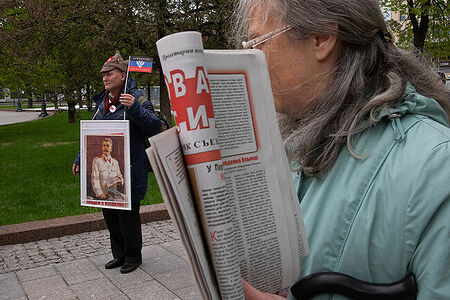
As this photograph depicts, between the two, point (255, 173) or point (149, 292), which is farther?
point (149, 292)

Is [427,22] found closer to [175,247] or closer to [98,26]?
[98,26]

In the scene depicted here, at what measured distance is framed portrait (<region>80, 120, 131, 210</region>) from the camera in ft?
15.3

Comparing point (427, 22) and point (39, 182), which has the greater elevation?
point (427, 22)

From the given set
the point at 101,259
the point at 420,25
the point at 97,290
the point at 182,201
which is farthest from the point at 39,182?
the point at 420,25

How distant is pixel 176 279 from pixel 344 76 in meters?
4.10

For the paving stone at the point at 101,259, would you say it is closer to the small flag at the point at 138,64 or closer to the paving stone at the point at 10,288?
the paving stone at the point at 10,288

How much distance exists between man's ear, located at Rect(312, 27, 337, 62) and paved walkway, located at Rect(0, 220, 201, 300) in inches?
128

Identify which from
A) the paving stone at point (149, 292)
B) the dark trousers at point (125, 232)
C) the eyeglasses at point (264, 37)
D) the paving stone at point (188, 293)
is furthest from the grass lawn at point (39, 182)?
the eyeglasses at point (264, 37)

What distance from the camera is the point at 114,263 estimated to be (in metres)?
5.26

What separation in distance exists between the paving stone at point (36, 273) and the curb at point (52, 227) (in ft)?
3.72

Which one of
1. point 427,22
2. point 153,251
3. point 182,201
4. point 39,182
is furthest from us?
point 427,22

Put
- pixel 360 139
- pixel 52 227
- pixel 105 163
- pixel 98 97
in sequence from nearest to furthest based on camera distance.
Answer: pixel 360 139 < pixel 105 163 < pixel 98 97 < pixel 52 227

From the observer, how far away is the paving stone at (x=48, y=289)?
4.53 meters

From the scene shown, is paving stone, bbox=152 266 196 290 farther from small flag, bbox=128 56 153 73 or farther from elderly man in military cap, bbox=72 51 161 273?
small flag, bbox=128 56 153 73
